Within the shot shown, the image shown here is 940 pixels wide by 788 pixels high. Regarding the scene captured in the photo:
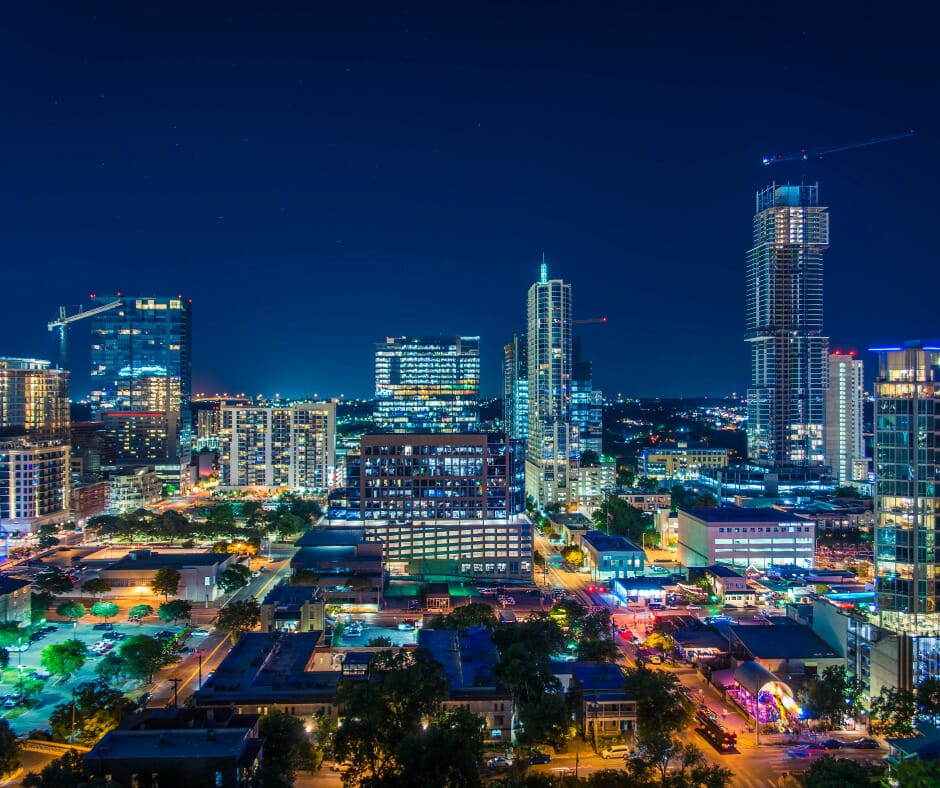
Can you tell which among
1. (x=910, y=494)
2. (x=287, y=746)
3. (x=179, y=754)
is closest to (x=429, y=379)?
(x=910, y=494)

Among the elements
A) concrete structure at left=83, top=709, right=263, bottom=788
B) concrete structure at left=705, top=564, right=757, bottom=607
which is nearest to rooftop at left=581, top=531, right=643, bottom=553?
concrete structure at left=705, top=564, right=757, bottom=607

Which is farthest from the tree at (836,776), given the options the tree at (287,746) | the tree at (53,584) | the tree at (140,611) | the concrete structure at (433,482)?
the tree at (53,584)

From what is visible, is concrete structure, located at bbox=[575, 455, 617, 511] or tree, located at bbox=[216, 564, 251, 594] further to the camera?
concrete structure, located at bbox=[575, 455, 617, 511]

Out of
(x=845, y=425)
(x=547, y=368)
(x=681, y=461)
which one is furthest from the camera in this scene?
(x=681, y=461)

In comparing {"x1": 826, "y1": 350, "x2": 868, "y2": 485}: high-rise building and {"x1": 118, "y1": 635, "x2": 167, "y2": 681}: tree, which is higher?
{"x1": 826, "y1": 350, "x2": 868, "y2": 485}: high-rise building

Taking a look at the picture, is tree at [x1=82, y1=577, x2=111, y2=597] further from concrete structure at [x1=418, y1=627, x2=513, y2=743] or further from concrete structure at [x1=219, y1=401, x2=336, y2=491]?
concrete structure at [x1=219, y1=401, x2=336, y2=491]

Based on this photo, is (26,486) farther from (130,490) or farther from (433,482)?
(433,482)
